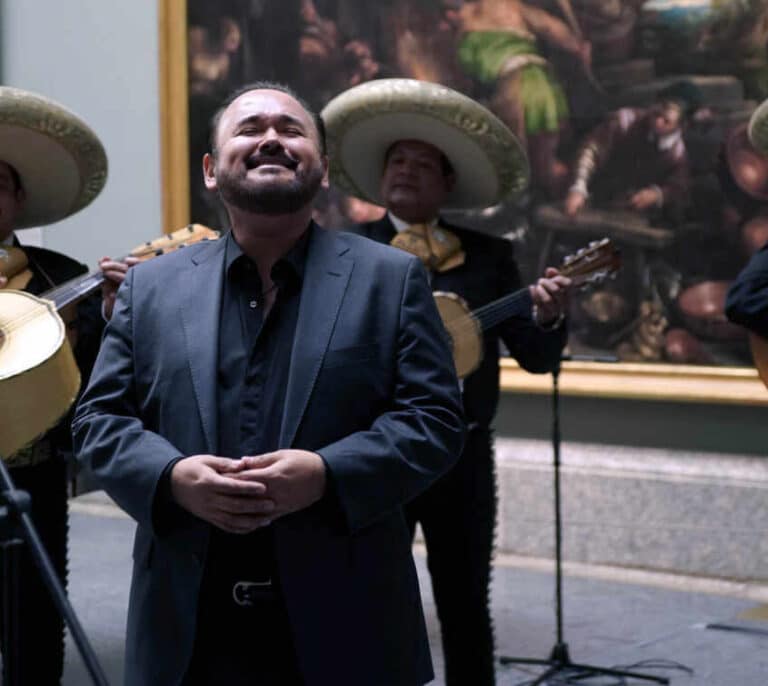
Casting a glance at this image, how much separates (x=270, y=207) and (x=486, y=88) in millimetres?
4733

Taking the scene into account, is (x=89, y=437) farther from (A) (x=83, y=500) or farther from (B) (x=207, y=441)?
(A) (x=83, y=500)

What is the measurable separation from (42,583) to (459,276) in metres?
1.58

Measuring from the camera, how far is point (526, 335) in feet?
14.9

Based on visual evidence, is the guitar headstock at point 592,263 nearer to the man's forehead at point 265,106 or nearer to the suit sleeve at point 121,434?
the man's forehead at point 265,106

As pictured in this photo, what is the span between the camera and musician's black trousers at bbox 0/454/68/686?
430cm

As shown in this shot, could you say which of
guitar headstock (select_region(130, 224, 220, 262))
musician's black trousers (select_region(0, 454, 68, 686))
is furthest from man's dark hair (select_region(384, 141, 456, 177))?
musician's black trousers (select_region(0, 454, 68, 686))

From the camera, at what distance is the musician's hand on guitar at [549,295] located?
4477mm

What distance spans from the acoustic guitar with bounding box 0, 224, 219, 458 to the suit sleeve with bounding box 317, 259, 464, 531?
132 cm

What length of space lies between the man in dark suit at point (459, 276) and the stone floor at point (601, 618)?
0.79m

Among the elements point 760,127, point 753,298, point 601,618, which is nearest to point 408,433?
point 753,298

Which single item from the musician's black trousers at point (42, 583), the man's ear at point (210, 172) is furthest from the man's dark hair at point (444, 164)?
the man's ear at point (210, 172)

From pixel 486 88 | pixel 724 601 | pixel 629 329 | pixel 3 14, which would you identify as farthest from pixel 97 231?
pixel 724 601

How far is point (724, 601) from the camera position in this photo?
244 inches

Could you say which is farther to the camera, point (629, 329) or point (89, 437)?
point (629, 329)
